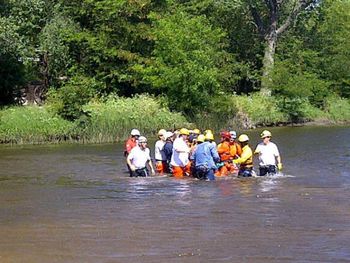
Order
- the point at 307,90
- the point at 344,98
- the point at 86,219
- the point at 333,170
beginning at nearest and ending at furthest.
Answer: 1. the point at 86,219
2. the point at 333,170
3. the point at 307,90
4. the point at 344,98

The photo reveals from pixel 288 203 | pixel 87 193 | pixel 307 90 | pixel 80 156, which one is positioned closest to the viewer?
pixel 288 203

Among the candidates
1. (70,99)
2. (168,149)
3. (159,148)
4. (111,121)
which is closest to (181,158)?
(168,149)

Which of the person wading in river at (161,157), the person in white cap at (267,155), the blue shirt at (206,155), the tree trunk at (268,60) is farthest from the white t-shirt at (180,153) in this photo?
the tree trunk at (268,60)

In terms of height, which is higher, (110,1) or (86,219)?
(110,1)

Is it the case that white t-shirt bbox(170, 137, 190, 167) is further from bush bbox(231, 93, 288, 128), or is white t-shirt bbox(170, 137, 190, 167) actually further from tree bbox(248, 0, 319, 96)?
tree bbox(248, 0, 319, 96)

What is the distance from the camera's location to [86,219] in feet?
52.4

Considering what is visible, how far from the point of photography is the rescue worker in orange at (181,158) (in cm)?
2298

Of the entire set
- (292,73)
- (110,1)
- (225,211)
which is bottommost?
(225,211)

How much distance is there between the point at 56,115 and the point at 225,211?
26105mm

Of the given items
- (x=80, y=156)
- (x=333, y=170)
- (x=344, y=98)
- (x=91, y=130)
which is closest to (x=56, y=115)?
(x=91, y=130)

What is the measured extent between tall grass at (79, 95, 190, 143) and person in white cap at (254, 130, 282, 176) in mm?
18906

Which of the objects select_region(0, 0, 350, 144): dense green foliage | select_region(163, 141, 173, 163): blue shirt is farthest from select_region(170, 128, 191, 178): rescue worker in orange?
select_region(0, 0, 350, 144): dense green foliage

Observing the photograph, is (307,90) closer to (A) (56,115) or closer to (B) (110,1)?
(B) (110,1)

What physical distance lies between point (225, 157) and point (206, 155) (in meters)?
1.68
